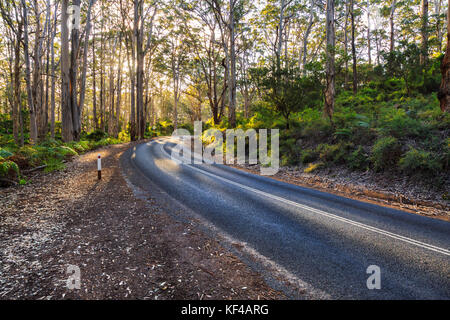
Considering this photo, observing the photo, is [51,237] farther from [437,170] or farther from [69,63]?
[69,63]

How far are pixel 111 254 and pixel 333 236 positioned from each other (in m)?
3.74

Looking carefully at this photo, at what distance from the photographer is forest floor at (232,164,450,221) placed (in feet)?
19.0

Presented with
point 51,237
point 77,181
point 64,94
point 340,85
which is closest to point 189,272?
point 51,237

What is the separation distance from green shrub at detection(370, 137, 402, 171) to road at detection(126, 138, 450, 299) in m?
2.38

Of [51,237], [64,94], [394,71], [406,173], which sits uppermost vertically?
[394,71]

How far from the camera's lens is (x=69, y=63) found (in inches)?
535

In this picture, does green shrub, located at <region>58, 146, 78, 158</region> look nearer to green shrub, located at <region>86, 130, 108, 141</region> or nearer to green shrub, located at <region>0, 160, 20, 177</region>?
green shrub, located at <region>0, 160, 20, 177</region>


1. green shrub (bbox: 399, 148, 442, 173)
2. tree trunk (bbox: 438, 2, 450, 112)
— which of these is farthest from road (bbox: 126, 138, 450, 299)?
tree trunk (bbox: 438, 2, 450, 112)

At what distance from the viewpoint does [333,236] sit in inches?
165

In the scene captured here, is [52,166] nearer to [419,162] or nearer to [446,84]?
[419,162]

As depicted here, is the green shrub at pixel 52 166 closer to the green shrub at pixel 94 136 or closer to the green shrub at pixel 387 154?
the green shrub at pixel 387 154
